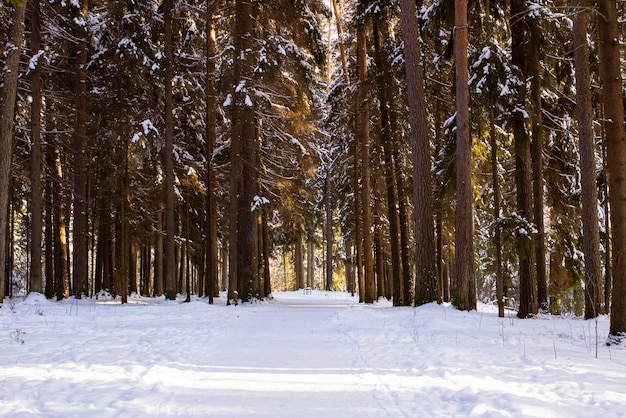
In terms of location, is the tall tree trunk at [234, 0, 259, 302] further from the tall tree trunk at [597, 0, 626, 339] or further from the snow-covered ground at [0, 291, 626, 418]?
the tall tree trunk at [597, 0, 626, 339]

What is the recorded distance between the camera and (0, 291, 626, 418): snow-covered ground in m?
4.39

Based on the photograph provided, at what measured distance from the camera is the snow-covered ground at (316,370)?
4395 mm

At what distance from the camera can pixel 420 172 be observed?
12.9m

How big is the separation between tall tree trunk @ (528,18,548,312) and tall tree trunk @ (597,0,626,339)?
14.2 feet

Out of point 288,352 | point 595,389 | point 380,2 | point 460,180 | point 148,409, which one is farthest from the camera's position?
point 380,2

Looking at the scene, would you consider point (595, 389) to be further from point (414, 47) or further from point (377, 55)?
point (377, 55)

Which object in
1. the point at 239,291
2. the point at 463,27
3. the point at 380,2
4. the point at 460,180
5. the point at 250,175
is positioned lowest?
the point at 239,291

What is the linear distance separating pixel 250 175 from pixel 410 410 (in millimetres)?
13826

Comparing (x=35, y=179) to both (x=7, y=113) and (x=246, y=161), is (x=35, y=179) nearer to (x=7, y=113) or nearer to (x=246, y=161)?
(x=7, y=113)

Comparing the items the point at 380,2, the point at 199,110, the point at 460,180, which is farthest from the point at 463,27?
the point at 199,110

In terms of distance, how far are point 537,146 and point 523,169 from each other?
1870mm

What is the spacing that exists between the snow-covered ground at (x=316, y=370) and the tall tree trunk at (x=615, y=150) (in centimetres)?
70

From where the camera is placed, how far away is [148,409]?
14.3 feet

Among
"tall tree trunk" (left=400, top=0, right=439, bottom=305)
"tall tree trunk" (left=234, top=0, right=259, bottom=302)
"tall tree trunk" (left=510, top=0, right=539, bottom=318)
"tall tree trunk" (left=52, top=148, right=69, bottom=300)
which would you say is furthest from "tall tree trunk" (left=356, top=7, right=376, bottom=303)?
"tall tree trunk" (left=52, top=148, right=69, bottom=300)
